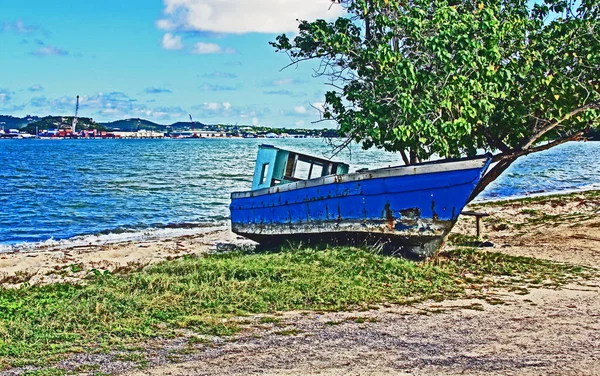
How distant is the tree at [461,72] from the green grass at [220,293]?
216cm

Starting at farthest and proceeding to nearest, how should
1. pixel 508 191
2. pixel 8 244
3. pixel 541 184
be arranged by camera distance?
pixel 541 184 < pixel 508 191 < pixel 8 244

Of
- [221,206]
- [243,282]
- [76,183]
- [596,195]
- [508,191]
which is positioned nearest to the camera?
[243,282]

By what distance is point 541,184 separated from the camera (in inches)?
1470

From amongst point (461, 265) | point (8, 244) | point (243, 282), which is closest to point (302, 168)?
point (461, 265)

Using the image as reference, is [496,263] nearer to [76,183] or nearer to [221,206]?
[221,206]

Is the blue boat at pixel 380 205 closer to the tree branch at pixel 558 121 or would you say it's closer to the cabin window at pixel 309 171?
the cabin window at pixel 309 171

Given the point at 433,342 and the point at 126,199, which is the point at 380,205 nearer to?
the point at 433,342

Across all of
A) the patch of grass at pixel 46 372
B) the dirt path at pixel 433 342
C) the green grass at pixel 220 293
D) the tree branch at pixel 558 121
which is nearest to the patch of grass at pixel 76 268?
the green grass at pixel 220 293

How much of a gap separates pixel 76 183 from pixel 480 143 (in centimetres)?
3429

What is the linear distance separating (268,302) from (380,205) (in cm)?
358

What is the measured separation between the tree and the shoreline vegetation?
7.22 feet

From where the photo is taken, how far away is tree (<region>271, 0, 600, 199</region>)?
10461 millimetres

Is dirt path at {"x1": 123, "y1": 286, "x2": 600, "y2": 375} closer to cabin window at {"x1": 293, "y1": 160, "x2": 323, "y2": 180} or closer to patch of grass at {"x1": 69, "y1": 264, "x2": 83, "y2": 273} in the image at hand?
patch of grass at {"x1": 69, "y1": 264, "x2": 83, "y2": 273}

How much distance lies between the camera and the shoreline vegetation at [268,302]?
6684mm
